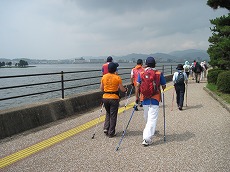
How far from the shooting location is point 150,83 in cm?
551

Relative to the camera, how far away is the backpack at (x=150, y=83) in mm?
5504

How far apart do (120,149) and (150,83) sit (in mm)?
1481

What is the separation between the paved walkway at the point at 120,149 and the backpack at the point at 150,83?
1083 millimetres

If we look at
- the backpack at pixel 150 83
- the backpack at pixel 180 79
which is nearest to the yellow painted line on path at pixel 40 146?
the backpack at pixel 150 83

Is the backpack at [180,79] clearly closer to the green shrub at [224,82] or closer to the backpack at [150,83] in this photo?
the green shrub at [224,82]

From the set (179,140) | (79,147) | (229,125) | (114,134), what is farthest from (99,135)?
(229,125)

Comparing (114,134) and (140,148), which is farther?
(114,134)

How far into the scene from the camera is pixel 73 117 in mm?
8688

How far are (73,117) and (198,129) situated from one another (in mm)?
4019

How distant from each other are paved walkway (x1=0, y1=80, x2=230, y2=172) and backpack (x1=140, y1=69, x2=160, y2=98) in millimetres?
1083

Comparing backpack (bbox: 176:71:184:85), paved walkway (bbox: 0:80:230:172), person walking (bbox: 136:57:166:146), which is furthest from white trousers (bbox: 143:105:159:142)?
backpack (bbox: 176:71:184:85)

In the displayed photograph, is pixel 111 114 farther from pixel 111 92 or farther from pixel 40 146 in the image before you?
pixel 40 146

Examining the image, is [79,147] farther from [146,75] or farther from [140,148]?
[146,75]

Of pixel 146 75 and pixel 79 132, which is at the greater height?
pixel 146 75
